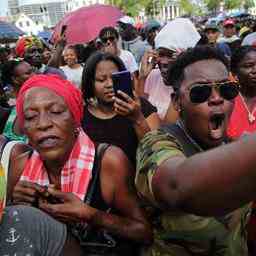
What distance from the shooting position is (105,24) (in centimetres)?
566

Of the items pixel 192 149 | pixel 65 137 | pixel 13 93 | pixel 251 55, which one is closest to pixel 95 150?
pixel 65 137

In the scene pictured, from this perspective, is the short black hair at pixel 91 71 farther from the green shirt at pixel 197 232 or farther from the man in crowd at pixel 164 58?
the green shirt at pixel 197 232

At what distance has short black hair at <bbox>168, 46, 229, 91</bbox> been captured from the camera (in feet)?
6.89

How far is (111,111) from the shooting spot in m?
3.04

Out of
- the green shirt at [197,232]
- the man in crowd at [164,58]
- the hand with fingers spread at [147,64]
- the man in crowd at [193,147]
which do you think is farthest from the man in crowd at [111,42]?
the green shirt at [197,232]

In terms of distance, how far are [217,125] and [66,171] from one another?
0.65 metres

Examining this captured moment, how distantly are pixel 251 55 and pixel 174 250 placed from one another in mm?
1944

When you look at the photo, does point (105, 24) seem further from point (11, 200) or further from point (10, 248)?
point (10, 248)

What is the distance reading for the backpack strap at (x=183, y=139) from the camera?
1890 mm

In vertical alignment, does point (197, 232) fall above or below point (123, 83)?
below

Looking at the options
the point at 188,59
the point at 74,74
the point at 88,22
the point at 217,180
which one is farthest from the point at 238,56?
the point at 74,74

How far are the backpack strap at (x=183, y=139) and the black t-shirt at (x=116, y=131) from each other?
0.78 m

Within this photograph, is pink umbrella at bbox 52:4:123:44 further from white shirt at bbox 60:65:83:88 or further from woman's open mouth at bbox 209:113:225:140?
woman's open mouth at bbox 209:113:225:140

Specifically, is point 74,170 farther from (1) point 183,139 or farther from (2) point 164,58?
(2) point 164,58
